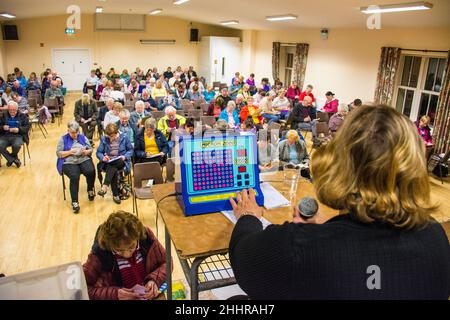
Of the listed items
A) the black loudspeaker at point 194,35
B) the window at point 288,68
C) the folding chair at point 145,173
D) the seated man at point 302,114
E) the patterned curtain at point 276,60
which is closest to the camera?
the folding chair at point 145,173

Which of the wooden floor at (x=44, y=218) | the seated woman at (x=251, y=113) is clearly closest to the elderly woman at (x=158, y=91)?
the seated woman at (x=251, y=113)

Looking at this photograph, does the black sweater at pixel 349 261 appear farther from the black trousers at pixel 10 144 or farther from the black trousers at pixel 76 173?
the black trousers at pixel 10 144

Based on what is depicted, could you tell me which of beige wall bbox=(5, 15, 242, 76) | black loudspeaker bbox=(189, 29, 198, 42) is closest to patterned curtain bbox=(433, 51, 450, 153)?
beige wall bbox=(5, 15, 242, 76)

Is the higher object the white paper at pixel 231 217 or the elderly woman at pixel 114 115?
the white paper at pixel 231 217

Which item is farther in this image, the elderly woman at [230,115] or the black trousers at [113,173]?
the elderly woman at [230,115]

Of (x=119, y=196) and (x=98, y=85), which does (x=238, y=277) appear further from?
(x=98, y=85)

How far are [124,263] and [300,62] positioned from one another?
11203mm

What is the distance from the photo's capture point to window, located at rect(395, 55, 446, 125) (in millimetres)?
8000

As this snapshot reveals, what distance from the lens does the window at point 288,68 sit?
1395 cm

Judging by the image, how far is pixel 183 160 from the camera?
61.9 inches

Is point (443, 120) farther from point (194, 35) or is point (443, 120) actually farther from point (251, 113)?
point (194, 35)

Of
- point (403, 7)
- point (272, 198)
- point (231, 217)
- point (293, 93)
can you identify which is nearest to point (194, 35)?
point (293, 93)

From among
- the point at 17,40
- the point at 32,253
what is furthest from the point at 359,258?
the point at 17,40

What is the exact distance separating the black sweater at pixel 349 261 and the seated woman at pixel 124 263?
1557mm
